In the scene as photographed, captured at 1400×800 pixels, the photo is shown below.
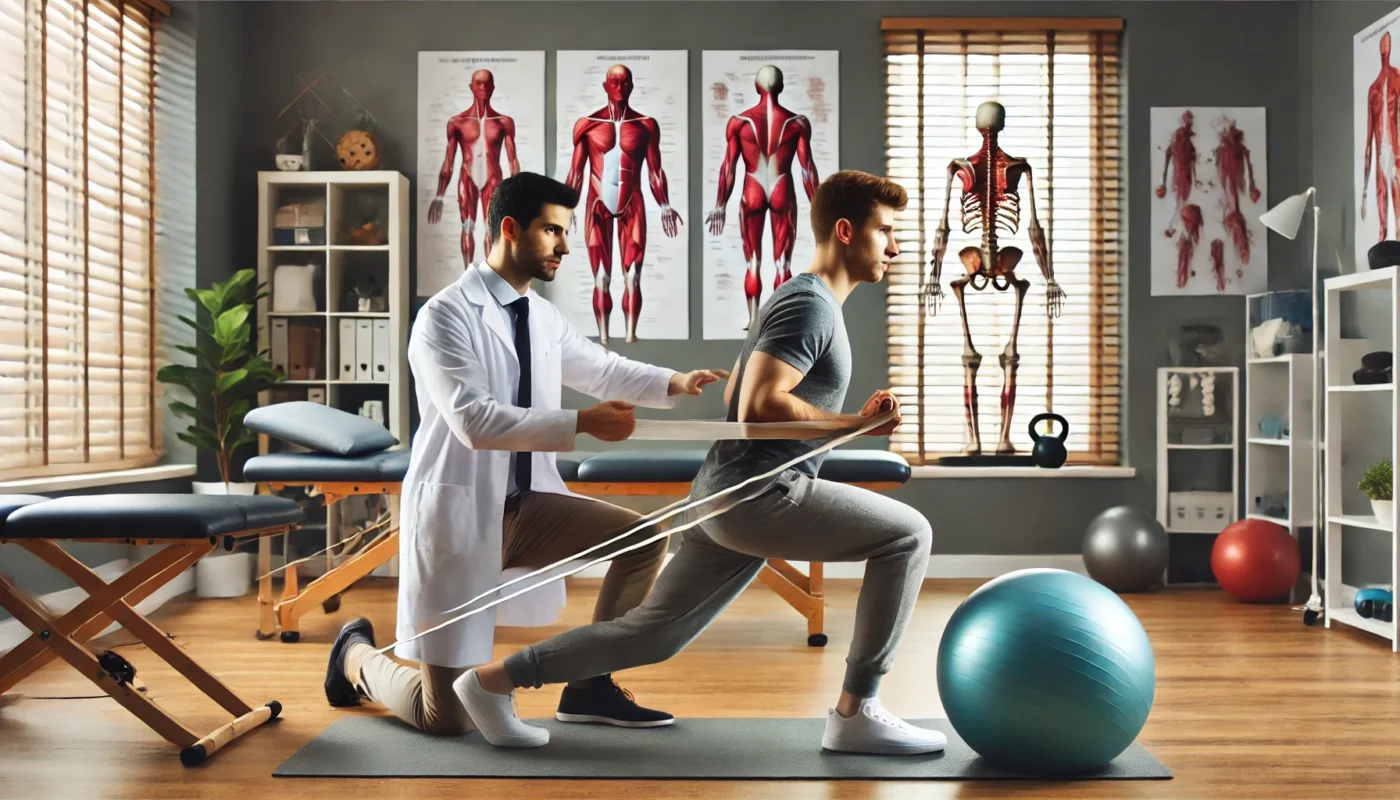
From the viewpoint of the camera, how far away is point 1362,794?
2.15m

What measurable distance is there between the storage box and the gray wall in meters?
0.13

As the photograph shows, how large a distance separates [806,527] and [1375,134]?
12.0 feet

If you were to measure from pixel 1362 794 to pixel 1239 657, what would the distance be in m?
1.42

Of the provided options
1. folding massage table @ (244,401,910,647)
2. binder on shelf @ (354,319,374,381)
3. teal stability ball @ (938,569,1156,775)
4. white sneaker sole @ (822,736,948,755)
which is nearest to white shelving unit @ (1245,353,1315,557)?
folding massage table @ (244,401,910,647)

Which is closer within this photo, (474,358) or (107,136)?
(474,358)

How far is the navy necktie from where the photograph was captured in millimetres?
2559

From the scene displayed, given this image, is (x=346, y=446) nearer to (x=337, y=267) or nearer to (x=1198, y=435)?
(x=337, y=267)

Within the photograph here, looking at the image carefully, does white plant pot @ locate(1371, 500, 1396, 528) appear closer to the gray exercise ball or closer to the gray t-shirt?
the gray exercise ball

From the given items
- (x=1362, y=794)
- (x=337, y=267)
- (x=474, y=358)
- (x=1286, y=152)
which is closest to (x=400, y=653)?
(x=474, y=358)

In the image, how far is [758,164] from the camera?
5.18m

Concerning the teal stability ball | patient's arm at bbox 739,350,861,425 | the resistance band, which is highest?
patient's arm at bbox 739,350,861,425

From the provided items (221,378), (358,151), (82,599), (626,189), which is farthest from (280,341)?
(626,189)

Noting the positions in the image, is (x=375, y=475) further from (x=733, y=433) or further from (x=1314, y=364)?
(x=1314, y=364)

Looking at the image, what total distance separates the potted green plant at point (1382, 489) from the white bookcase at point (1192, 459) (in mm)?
1146
